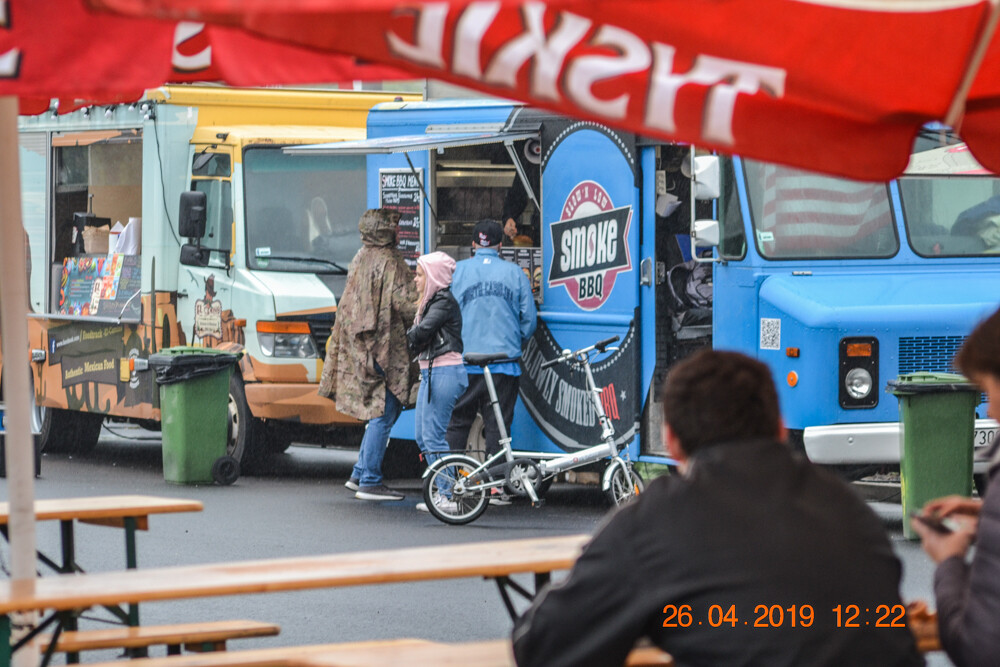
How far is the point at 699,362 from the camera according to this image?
10.8 feet

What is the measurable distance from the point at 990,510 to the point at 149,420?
40.7ft

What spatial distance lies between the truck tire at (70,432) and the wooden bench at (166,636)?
9.88 metres

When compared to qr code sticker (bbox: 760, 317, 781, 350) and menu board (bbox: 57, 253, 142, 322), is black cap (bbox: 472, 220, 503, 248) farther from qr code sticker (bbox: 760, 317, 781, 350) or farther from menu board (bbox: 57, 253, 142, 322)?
menu board (bbox: 57, 253, 142, 322)

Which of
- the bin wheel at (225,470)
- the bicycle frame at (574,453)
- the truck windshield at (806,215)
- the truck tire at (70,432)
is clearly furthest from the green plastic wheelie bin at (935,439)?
the truck tire at (70,432)

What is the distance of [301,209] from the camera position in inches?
531

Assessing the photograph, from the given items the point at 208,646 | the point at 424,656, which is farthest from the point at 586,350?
the point at 424,656

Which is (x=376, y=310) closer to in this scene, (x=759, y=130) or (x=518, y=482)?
(x=518, y=482)

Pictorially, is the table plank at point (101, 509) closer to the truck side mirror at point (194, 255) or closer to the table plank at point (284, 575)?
the table plank at point (284, 575)

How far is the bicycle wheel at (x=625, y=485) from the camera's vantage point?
1059cm

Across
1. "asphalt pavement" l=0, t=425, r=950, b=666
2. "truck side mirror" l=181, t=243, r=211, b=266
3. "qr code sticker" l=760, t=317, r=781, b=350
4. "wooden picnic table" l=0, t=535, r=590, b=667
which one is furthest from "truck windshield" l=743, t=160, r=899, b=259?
"wooden picnic table" l=0, t=535, r=590, b=667

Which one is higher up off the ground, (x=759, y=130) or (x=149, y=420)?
(x=759, y=130)

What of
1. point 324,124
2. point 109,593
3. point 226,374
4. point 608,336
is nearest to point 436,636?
point 109,593

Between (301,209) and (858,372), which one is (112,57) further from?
(301,209)

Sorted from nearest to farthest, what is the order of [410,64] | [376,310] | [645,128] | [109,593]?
1. [410,64]
2. [645,128]
3. [109,593]
4. [376,310]
